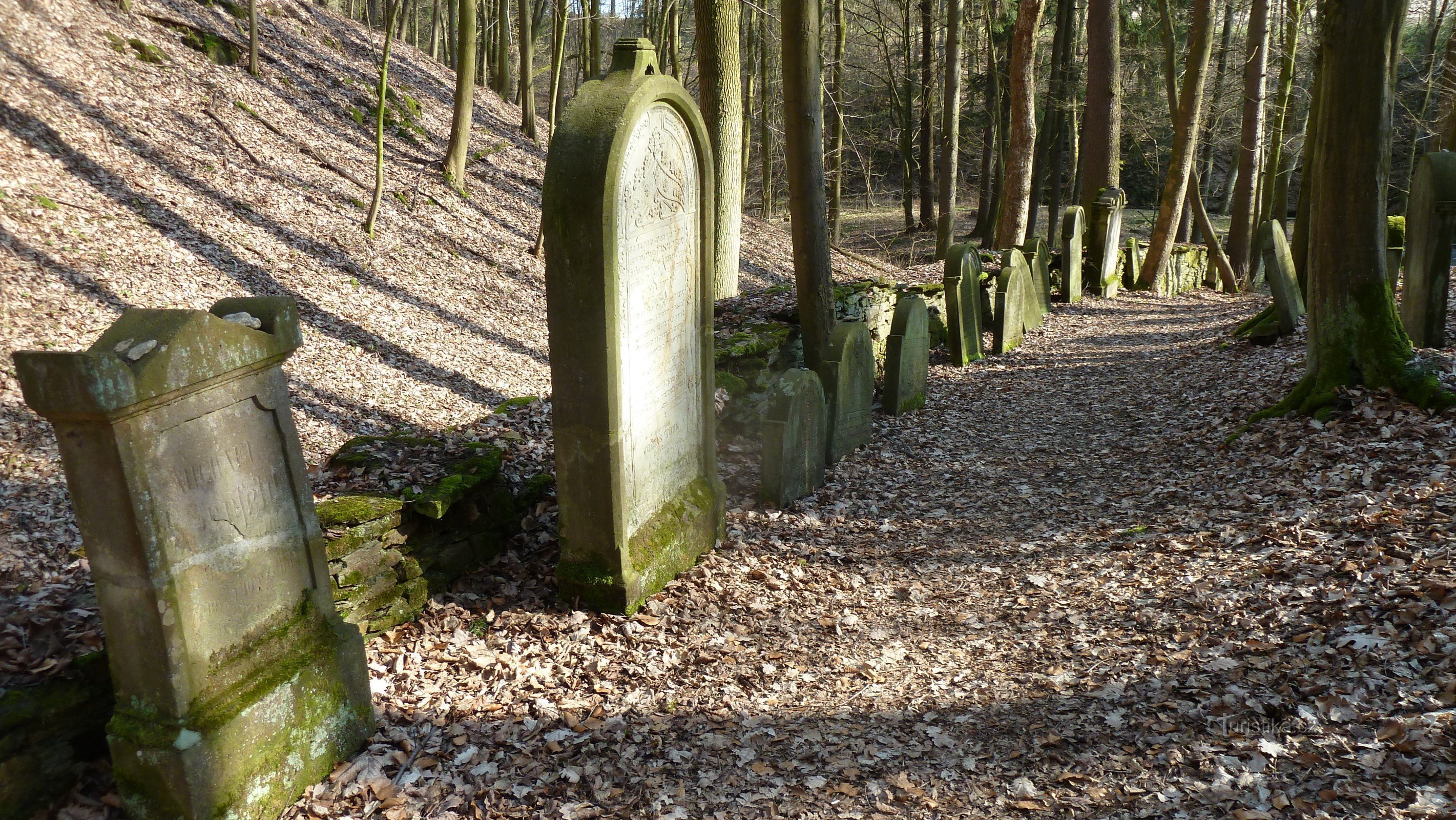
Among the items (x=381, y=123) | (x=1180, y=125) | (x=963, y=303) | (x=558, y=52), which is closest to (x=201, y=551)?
(x=963, y=303)

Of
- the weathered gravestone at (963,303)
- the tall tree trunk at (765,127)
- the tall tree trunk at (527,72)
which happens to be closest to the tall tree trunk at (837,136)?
the tall tree trunk at (765,127)

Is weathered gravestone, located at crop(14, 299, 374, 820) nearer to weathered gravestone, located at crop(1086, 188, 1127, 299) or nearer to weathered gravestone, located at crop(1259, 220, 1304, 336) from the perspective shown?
weathered gravestone, located at crop(1259, 220, 1304, 336)

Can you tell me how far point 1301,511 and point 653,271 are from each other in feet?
13.6

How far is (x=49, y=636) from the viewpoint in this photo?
3373 millimetres

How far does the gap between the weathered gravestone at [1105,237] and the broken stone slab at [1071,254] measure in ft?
1.55

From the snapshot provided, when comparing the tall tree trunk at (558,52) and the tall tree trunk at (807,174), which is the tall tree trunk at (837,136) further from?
the tall tree trunk at (807,174)

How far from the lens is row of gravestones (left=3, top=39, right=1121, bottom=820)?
112 inches

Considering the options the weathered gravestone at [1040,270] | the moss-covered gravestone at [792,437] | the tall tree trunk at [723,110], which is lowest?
the moss-covered gravestone at [792,437]

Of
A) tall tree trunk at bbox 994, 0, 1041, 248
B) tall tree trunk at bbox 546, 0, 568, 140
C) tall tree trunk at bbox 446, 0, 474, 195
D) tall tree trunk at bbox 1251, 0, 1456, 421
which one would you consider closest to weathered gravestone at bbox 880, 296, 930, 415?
tall tree trunk at bbox 1251, 0, 1456, 421

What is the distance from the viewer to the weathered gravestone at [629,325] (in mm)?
4359

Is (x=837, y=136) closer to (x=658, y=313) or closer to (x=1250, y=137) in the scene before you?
(x=1250, y=137)

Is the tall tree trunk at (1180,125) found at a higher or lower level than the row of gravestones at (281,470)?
higher

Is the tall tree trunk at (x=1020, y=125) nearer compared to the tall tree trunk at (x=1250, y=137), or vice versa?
the tall tree trunk at (x=1250, y=137)

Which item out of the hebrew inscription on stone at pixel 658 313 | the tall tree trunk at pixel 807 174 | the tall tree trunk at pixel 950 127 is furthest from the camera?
the tall tree trunk at pixel 950 127
